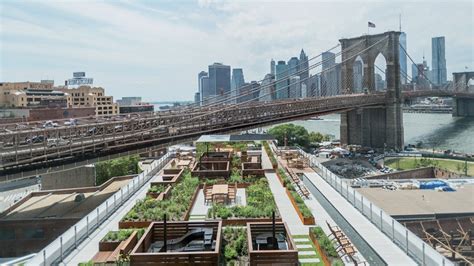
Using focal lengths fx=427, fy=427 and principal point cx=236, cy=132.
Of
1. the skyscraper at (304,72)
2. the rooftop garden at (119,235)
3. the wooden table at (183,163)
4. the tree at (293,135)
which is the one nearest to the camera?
the rooftop garden at (119,235)

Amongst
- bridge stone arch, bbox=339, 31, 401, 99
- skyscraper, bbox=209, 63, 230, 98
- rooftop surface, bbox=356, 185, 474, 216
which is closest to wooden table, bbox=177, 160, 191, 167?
rooftop surface, bbox=356, 185, 474, 216

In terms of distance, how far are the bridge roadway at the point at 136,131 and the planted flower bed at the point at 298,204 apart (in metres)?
9.15

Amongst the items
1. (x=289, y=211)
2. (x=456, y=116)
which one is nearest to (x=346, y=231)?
(x=289, y=211)

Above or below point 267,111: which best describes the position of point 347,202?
below

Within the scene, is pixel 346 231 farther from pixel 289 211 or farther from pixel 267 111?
pixel 267 111

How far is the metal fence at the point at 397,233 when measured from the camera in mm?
8258

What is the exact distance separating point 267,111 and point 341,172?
7.50 meters

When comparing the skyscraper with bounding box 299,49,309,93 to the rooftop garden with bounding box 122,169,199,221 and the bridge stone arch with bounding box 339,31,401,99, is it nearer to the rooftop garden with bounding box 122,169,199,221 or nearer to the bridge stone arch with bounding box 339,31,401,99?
the bridge stone arch with bounding box 339,31,401,99

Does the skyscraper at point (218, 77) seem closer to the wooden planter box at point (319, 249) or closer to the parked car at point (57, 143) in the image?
the parked car at point (57, 143)

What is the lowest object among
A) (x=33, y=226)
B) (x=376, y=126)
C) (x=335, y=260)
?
(x=33, y=226)

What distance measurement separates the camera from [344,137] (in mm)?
48531

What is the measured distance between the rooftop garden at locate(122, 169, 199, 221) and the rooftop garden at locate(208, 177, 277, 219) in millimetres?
870

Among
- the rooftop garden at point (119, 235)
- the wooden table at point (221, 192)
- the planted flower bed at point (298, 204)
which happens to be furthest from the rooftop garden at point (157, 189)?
the planted flower bed at point (298, 204)

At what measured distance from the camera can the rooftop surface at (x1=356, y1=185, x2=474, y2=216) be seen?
60.8ft
